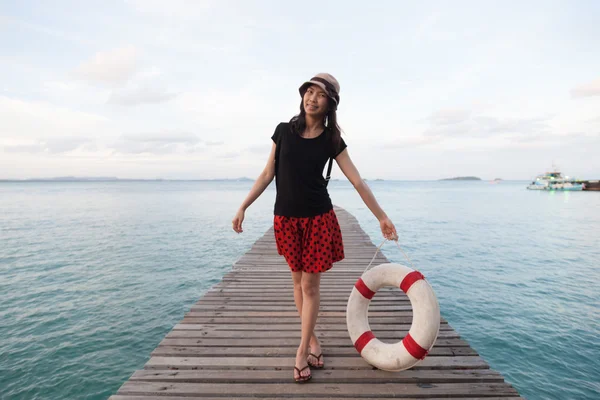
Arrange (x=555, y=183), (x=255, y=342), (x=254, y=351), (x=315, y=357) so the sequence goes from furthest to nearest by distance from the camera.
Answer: (x=555, y=183) < (x=255, y=342) < (x=254, y=351) < (x=315, y=357)

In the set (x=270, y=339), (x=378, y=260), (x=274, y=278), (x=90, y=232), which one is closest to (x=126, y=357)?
(x=274, y=278)

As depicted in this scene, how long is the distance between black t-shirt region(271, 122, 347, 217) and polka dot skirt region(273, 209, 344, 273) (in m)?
0.06

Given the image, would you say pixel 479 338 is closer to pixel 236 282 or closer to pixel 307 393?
pixel 236 282

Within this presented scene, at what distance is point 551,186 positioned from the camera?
70062mm

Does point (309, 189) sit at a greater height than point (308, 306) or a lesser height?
greater

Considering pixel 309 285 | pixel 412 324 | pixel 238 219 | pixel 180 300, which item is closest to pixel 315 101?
pixel 238 219

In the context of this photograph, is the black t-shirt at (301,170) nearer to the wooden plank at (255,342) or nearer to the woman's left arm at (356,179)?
the woman's left arm at (356,179)

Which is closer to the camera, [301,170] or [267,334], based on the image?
[301,170]

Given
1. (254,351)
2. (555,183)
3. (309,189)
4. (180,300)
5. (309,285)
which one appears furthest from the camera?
(555,183)

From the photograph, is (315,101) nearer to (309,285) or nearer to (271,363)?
(309,285)

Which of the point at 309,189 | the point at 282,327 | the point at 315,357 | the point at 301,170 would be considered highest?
the point at 301,170

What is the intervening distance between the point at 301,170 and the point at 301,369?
1.59m

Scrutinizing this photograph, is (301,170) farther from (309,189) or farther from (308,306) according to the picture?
(308,306)

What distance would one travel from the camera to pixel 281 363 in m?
2.77
